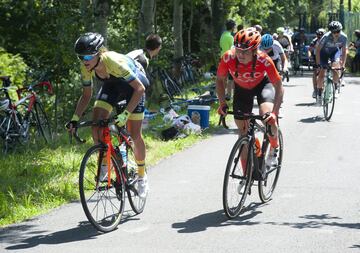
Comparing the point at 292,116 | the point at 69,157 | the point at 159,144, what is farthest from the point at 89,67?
the point at 292,116

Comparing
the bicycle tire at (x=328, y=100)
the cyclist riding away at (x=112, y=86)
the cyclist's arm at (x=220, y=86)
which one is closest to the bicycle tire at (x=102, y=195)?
the cyclist riding away at (x=112, y=86)

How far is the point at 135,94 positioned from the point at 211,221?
1491 millimetres

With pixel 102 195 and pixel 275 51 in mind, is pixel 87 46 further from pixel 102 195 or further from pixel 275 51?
pixel 275 51

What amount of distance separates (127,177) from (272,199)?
194 centimetres

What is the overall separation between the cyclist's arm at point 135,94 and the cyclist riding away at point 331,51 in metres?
9.69

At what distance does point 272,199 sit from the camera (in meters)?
9.12

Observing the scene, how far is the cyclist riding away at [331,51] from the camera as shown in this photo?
55.6 ft

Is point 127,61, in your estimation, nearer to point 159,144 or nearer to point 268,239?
→ point 268,239

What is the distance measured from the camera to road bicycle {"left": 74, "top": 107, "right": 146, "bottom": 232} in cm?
753

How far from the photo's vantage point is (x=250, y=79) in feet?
28.4

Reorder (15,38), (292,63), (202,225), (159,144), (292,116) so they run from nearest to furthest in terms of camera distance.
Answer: (202,225)
(159,144)
(292,116)
(15,38)
(292,63)

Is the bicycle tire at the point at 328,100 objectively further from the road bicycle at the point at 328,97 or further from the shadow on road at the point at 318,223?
the shadow on road at the point at 318,223

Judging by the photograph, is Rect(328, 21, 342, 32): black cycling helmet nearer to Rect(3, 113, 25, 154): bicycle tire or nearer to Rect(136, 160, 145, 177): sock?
Rect(3, 113, 25, 154): bicycle tire

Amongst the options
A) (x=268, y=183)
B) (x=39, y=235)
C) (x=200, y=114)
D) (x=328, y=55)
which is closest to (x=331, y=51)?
(x=328, y=55)
